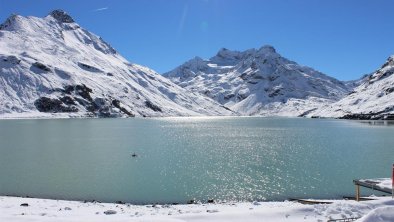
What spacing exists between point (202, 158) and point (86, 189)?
3438 cm

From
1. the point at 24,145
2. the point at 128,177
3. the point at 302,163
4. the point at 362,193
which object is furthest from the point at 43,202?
the point at 24,145

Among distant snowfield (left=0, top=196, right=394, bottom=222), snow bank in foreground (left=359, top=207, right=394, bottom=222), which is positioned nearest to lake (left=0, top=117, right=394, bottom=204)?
distant snowfield (left=0, top=196, right=394, bottom=222)

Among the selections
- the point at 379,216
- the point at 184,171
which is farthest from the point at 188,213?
the point at 184,171

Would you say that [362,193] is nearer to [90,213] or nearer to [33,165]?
[90,213]

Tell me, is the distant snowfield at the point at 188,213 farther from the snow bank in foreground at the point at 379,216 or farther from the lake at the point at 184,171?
the lake at the point at 184,171

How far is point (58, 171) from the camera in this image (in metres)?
64.7

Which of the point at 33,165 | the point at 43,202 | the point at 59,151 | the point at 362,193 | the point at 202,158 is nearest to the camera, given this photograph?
the point at 43,202

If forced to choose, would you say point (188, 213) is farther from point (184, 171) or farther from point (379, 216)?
point (184, 171)

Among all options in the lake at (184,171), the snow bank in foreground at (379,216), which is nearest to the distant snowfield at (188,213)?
the snow bank in foreground at (379,216)

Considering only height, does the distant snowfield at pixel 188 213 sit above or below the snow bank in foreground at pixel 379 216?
below

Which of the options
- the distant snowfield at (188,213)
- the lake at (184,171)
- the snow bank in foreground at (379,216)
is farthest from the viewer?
the lake at (184,171)

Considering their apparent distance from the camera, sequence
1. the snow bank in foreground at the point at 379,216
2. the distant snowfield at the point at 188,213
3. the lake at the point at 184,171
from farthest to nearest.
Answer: the lake at the point at 184,171, the distant snowfield at the point at 188,213, the snow bank in foreground at the point at 379,216

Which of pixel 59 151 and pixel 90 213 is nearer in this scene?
pixel 90 213

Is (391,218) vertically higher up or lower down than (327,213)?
higher up
